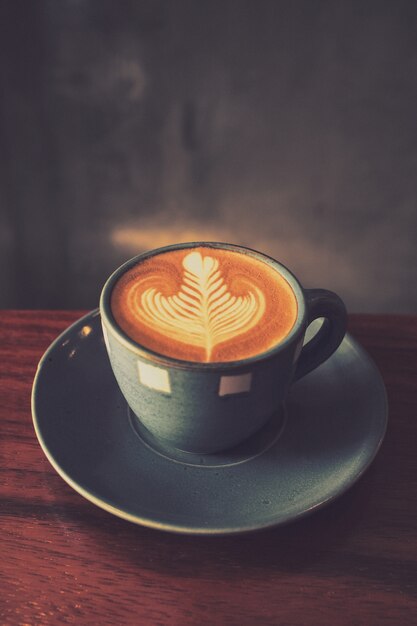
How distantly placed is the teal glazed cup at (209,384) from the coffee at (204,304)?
16 millimetres

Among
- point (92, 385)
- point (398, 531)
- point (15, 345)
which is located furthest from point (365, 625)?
point (15, 345)

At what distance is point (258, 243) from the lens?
4.89 ft

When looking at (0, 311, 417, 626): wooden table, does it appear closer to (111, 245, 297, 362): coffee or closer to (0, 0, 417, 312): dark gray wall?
(111, 245, 297, 362): coffee

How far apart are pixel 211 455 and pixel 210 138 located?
3.10ft

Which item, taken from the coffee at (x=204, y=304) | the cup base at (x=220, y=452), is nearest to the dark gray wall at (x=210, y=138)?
the coffee at (x=204, y=304)

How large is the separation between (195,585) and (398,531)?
0.18m

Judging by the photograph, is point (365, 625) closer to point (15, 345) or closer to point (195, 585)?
point (195, 585)

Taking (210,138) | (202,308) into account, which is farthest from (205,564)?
(210,138)

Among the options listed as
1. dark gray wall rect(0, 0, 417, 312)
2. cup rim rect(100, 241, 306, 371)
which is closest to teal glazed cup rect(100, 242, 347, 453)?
cup rim rect(100, 241, 306, 371)

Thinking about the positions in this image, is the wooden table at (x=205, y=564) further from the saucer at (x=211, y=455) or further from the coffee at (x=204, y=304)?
the coffee at (x=204, y=304)

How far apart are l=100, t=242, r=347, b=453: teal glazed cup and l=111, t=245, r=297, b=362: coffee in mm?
16

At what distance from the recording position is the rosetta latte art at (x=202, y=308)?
550mm

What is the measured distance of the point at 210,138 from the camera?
1363 millimetres

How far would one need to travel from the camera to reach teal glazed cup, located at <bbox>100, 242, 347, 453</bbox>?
1.61 feet
